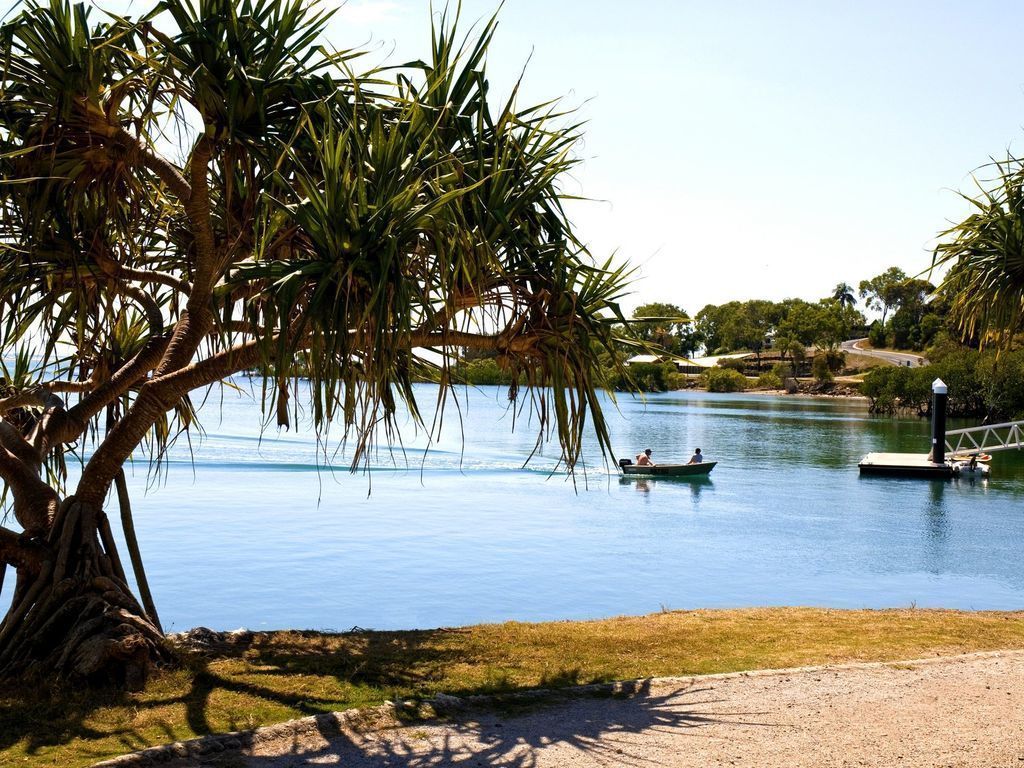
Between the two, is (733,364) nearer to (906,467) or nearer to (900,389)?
(900,389)

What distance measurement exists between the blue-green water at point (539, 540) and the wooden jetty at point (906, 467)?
61 centimetres

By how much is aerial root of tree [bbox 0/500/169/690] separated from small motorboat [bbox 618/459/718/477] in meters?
33.0

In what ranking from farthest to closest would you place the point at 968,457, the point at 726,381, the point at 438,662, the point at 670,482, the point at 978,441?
the point at 726,381, the point at 978,441, the point at 968,457, the point at 670,482, the point at 438,662

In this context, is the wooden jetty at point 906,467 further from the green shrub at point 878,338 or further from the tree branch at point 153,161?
the green shrub at point 878,338

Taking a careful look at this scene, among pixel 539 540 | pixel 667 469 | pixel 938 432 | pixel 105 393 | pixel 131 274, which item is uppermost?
pixel 131 274

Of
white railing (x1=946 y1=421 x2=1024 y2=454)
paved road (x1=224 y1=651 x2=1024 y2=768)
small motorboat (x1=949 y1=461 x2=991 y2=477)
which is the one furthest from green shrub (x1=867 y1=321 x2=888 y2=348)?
paved road (x1=224 y1=651 x2=1024 y2=768)

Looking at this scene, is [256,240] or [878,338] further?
[878,338]

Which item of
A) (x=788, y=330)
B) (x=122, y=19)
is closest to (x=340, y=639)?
(x=122, y=19)

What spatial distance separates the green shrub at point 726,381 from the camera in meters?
141

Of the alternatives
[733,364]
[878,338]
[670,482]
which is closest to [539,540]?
[670,482]

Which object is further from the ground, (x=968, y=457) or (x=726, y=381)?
(x=726, y=381)

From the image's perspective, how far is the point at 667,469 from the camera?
40.0 meters

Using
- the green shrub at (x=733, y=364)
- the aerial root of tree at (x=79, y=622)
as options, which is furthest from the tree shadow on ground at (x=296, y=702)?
the green shrub at (x=733, y=364)

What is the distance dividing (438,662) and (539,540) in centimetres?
1965
